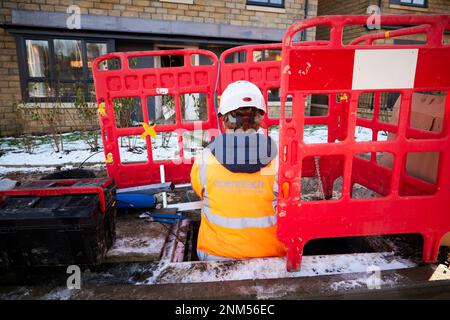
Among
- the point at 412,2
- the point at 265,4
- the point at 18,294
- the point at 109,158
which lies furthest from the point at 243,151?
the point at 412,2

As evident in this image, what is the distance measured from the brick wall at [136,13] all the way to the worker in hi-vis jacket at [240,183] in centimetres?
895

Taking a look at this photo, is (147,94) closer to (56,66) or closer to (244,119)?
(244,119)

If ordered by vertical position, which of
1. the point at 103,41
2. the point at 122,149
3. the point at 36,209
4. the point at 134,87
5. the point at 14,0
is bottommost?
the point at 122,149

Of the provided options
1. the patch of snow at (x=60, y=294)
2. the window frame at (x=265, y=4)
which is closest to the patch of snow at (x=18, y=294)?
the patch of snow at (x=60, y=294)

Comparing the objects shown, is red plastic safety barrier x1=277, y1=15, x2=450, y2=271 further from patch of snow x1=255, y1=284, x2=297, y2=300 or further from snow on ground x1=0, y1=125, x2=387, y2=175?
snow on ground x1=0, y1=125, x2=387, y2=175

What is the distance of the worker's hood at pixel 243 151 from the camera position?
5.93 feet

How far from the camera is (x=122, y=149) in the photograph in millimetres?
7023

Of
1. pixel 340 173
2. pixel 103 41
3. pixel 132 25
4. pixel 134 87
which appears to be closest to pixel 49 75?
pixel 103 41

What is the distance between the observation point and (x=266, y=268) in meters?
1.97

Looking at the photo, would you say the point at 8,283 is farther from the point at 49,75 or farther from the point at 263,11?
the point at 263,11

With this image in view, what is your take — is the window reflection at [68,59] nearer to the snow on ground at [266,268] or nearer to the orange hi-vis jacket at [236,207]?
the orange hi-vis jacket at [236,207]

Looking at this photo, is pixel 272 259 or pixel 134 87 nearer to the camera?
pixel 272 259

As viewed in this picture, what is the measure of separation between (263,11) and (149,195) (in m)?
10.7

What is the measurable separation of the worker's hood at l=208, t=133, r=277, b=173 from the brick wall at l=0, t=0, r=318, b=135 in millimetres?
9095
